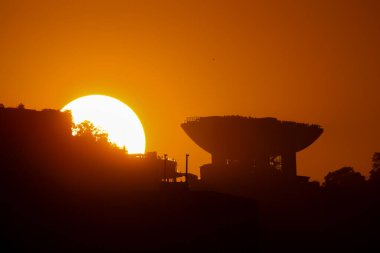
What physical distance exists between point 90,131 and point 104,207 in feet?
202

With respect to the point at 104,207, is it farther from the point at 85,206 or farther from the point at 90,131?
the point at 90,131

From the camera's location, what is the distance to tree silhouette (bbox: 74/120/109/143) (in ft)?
461

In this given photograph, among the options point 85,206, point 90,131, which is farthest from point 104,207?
point 90,131

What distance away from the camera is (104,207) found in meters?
84.1

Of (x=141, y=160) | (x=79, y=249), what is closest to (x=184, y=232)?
(x=79, y=249)

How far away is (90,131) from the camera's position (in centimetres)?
14438

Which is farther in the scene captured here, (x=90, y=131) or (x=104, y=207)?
(x=90, y=131)

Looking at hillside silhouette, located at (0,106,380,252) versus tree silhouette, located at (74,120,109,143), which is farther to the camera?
tree silhouette, located at (74,120,109,143)

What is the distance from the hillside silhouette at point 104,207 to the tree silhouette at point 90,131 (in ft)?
0.98

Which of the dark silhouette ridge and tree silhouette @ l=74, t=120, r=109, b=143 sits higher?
tree silhouette @ l=74, t=120, r=109, b=143

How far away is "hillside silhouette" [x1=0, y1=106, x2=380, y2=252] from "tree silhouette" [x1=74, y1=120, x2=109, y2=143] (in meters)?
0.30

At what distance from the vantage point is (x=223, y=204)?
97.9 meters

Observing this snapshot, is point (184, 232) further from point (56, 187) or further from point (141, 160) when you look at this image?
point (141, 160)

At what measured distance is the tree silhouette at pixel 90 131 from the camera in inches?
5527
